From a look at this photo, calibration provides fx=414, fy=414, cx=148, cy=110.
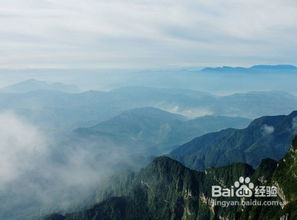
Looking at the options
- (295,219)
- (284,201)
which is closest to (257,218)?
(284,201)

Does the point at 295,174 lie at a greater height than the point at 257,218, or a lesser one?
greater

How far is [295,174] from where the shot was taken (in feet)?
641

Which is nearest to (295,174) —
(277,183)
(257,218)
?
(277,183)

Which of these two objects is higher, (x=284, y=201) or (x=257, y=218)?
(x=284, y=201)

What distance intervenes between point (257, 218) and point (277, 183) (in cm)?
1937

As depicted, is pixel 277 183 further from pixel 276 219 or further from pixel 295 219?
pixel 295 219

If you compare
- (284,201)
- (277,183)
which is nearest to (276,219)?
(284,201)

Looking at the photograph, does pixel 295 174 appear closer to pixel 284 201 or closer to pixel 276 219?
pixel 284 201

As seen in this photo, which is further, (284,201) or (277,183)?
(277,183)

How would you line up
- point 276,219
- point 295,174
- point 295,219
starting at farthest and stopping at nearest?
point 295,174 → point 276,219 → point 295,219

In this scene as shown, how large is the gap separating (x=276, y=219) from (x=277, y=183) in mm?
25786

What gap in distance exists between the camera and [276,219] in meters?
178

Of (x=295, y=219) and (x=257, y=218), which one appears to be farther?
(x=257, y=218)

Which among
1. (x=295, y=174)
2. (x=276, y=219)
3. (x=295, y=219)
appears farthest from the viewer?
(x=295, y=174)
